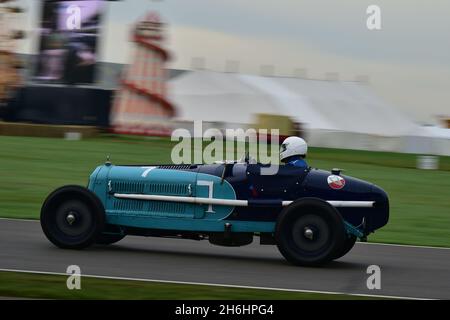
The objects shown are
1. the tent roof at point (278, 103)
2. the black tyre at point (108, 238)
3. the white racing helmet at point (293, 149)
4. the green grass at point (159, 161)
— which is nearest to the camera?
the white racing helmet at point (293, 149)

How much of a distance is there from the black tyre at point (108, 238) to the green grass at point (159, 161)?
349 cm

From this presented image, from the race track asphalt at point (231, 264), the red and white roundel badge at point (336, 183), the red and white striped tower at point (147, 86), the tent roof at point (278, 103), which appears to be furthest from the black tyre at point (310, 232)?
the tent roof at point (278, 103)

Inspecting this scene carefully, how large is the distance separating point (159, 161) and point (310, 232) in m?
16.1

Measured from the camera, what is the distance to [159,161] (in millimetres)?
25984

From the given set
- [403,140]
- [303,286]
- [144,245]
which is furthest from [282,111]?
[303,286]

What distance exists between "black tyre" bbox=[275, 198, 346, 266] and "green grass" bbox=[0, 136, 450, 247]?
3.81 m

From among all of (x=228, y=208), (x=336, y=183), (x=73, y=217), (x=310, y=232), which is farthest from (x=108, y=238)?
(x=336, y=183)

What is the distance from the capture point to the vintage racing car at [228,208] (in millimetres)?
10172

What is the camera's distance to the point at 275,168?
34.7ft

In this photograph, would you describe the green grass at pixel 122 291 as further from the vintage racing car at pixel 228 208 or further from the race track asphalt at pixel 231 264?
the vintage racing car at pixel 228 208

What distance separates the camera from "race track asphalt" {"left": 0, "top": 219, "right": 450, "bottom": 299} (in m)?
9.26

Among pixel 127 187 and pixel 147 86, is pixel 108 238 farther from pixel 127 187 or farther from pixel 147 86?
pixel 147 86
